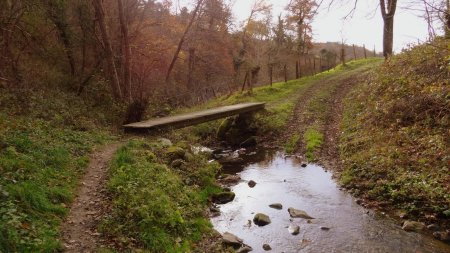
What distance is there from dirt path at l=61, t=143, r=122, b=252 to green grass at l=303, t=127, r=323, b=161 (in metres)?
7.97

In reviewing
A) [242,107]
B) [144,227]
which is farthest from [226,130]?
[144,227]

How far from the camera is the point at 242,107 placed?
58.7 feet

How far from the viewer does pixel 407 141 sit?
10.6m

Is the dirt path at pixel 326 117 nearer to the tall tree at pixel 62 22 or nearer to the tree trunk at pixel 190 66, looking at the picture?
the tree trunk at pixel 190 66

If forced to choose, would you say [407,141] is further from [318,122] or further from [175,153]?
[318,122]

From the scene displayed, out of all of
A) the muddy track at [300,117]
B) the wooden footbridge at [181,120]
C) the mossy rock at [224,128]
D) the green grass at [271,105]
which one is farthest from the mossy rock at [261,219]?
the mossy rock at [224,128]

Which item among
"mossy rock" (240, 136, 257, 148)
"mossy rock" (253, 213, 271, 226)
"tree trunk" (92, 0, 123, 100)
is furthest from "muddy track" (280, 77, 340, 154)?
"tree trunk" (92, 0, 123, 100)

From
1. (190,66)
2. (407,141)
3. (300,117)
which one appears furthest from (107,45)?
(190,66)

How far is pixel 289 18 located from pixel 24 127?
31.4 metres

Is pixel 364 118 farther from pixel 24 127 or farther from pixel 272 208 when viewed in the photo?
pixel 24 127

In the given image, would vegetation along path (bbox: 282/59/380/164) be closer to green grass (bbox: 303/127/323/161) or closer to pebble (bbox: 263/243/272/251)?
green grass (bbox: 303/127/323/161)

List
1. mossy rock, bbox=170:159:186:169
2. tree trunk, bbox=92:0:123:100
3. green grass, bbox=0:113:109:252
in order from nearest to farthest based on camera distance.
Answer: green grass, bbox=0:113:109:252 → mossy rock, bbox=170:159:186:169 → tree trunk, bbox=92:0:123:100

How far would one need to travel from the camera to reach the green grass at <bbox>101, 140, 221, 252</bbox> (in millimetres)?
6184

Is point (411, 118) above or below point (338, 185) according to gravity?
above
